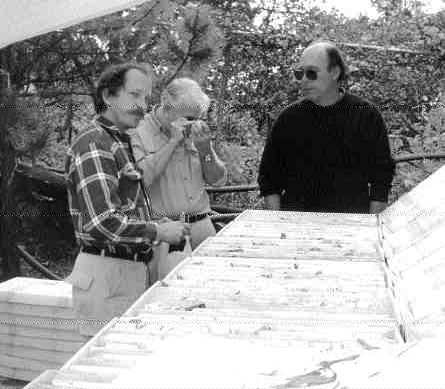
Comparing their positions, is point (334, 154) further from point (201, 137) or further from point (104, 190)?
point (104, 190)

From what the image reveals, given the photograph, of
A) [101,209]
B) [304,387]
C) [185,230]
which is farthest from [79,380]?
[185,230]

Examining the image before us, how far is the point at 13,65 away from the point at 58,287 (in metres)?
1.54

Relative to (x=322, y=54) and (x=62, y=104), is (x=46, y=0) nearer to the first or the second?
(x=322, y=54)

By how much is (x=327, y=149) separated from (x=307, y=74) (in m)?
0.43

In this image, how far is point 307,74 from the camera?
3939 mm

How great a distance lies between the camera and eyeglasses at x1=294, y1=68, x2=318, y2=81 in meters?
3.92

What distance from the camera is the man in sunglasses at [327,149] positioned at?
384 centimetres

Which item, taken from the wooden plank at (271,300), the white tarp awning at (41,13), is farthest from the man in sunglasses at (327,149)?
the white tarp awning at (41,13)

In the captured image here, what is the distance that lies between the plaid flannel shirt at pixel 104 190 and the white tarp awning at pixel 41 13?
684 millimetres

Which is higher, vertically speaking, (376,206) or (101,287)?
(376,206)

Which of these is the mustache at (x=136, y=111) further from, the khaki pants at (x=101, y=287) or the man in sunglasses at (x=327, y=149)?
the man in sunglasses at (x=327, y=149)

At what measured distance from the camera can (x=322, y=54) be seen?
3.96 metres

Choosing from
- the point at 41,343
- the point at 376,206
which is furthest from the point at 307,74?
the point at 41,343

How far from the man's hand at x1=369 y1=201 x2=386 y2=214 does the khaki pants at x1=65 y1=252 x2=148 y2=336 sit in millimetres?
1629
